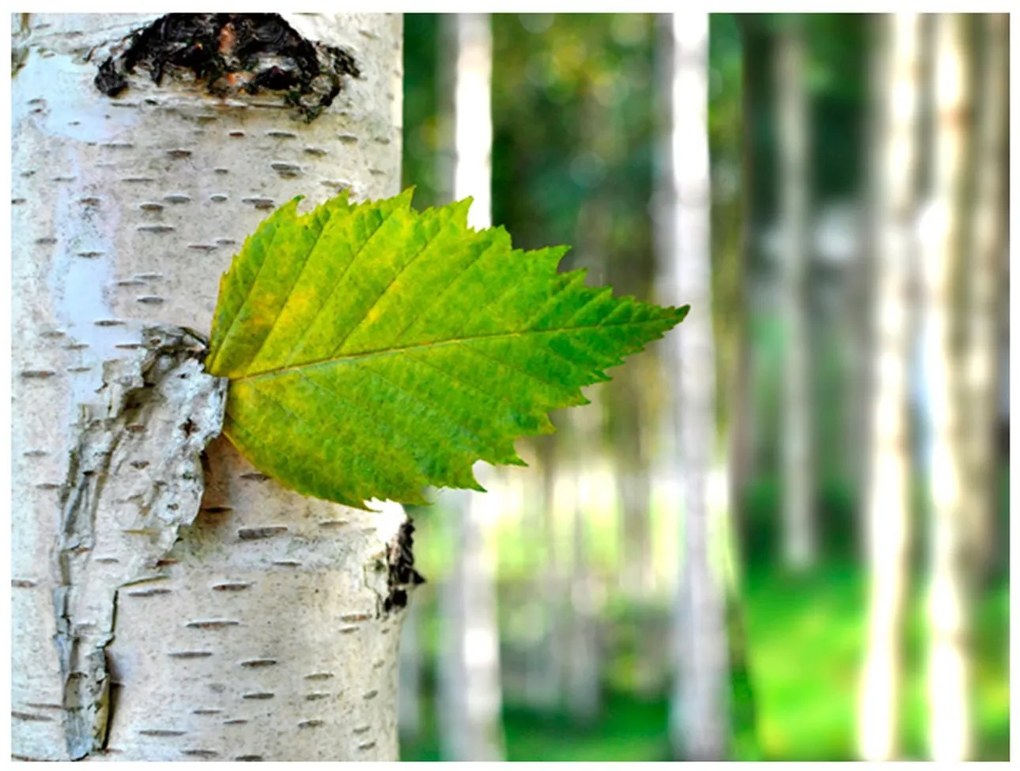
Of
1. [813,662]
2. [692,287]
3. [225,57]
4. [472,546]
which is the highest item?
[692,287]

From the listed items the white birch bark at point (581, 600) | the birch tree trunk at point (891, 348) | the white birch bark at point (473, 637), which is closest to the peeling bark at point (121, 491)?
the birch tree trunk at point (891, 348)

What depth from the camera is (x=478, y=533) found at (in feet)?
11.4

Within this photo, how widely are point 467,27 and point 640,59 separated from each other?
2.12m

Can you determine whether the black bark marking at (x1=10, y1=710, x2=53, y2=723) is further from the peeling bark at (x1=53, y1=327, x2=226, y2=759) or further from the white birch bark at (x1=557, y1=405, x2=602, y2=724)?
the white birch bark at (x1=557, y1=405, x2=602, y2=724)

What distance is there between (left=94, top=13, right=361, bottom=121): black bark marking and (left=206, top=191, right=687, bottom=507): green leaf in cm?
6

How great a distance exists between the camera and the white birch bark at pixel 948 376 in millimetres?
2070

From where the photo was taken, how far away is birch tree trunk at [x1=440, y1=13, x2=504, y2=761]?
3242mm

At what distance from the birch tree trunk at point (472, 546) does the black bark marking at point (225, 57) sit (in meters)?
2.53

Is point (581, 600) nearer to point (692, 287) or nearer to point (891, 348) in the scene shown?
point (692, 287)

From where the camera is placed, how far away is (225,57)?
1.09 feet

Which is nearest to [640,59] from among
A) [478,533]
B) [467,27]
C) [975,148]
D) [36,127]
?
[467,27]

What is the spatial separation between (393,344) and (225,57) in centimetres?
12

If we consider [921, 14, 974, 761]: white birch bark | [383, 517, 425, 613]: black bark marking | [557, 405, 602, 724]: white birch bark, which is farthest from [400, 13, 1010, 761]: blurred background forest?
[557, 405, 602, 724]: white birch bark

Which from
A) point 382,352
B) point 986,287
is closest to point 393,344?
point 382,352
